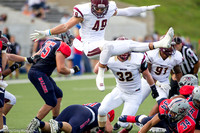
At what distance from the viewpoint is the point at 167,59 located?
852 cm

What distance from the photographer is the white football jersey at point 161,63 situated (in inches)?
335

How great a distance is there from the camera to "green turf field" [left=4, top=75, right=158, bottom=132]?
9195mm

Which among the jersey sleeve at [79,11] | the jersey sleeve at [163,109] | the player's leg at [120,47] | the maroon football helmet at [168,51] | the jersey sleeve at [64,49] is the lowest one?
the jersey sleeve at [163,109]

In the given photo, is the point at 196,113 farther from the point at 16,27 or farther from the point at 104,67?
the point at 16,27

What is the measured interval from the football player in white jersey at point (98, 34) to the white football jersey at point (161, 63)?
95 cm

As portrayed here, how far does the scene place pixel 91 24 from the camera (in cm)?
780

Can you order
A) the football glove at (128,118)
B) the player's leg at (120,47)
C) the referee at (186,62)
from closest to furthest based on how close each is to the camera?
the football glove at (128,118) → the player's leg at (120,47) → the referee at (186,62)

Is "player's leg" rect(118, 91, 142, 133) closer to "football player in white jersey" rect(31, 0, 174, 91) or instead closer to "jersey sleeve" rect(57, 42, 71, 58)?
"football player in white jersey" rect(31, 0, 174, 91)

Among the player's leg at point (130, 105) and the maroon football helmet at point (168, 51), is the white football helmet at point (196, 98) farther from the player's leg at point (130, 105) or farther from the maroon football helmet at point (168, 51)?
the maroon football helmet at point (168, 51)

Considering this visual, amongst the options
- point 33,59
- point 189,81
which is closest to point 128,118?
point 189,81

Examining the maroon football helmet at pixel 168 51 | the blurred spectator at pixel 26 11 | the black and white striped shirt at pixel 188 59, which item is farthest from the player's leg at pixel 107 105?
the blurred spectator at pixel 26 11

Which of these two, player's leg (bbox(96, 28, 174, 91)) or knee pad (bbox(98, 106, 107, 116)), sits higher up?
player's leg (bbox(96, 28, 174, 91))

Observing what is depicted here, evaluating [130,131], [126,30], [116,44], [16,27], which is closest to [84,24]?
[116,44]

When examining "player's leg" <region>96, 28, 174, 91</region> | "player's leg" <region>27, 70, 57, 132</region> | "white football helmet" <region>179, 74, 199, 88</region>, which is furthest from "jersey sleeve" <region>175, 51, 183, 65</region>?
"player's leg" <region>27, 70, 57, 132</region>
